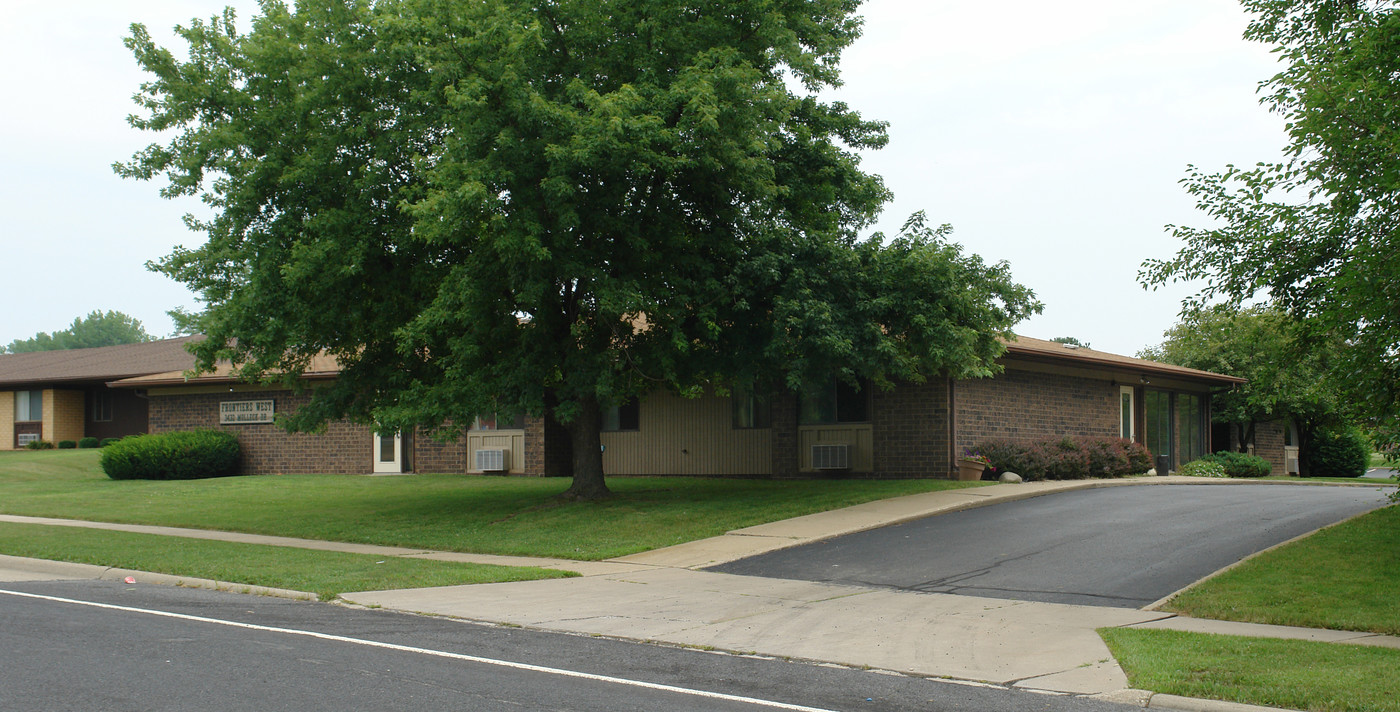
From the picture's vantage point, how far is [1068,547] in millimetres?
14062

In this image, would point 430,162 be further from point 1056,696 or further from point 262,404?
point 262,404

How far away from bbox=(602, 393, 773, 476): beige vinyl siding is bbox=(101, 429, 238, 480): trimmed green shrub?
1206 cm

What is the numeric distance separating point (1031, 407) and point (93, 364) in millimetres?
36165

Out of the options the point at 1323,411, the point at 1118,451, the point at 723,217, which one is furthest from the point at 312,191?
the point at 1323,411

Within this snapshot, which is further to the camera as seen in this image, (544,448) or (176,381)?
(176,381)

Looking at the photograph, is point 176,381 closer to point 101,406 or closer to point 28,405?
point 101,406

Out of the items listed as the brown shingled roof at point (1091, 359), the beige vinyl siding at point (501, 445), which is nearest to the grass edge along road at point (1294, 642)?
the brown shingled roof at point (1091, 359)

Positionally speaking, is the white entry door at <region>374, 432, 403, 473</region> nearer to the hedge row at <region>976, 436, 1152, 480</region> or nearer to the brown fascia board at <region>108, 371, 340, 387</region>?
the brown fascia board at <region>108, 371, 340, 387</region>

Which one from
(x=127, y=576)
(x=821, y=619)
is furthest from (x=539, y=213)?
(x=821, y=619)

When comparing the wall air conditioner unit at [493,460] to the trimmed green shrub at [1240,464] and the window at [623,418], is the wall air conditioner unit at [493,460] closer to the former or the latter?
the window at [623,418]

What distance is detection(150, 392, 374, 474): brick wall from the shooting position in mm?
31766

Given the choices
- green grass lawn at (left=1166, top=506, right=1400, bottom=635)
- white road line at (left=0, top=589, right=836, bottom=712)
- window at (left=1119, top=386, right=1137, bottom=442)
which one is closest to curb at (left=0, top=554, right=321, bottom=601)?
white road line at (left=0, top=589, right=836, bottom=712)

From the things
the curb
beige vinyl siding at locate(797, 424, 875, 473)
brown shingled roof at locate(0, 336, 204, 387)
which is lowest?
the curb

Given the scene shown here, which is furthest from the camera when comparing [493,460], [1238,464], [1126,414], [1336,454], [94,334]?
[94,334]
